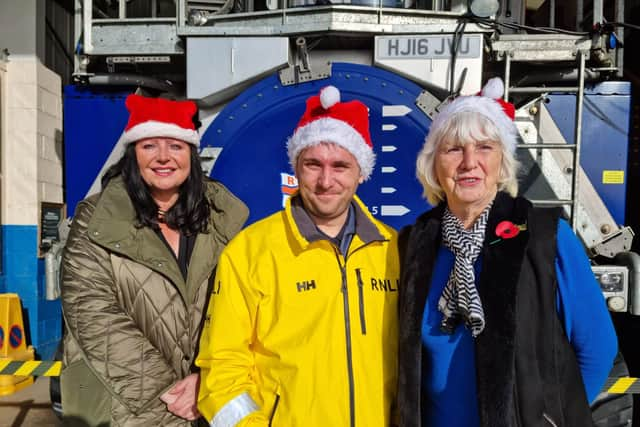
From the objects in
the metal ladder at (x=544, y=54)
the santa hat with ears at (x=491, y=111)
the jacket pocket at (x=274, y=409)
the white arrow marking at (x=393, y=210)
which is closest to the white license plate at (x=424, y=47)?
the metal ladder at (x=544, y=54)

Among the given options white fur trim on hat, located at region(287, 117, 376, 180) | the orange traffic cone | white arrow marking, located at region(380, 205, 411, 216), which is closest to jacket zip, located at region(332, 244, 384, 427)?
white fur trim on hat, located at region(287, 117, 376, 180)

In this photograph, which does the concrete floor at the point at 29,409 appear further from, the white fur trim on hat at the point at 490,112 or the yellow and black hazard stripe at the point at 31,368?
the white fur trim on hat at the point at 490,112

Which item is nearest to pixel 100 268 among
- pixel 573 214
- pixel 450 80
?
pixel 450 80

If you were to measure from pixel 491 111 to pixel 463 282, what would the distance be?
518 mm

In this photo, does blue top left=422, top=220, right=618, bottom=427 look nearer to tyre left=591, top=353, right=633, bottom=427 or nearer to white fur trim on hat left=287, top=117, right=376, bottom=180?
white fur trim on hat left=287, top=117, right=376, bottom=180

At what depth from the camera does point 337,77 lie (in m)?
2.92

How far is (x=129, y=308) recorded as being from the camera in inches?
68.4

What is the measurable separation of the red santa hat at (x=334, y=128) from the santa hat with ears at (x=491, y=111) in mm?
252

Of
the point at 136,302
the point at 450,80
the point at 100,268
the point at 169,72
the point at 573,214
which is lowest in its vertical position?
the point at 136,302

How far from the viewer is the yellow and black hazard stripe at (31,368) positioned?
2.80m

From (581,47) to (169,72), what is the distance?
2635mm

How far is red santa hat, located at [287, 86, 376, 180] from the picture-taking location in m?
1.64

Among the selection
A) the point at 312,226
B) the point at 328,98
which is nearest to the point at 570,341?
the point at 312,226

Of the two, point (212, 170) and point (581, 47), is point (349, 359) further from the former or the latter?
point (581, 47)
